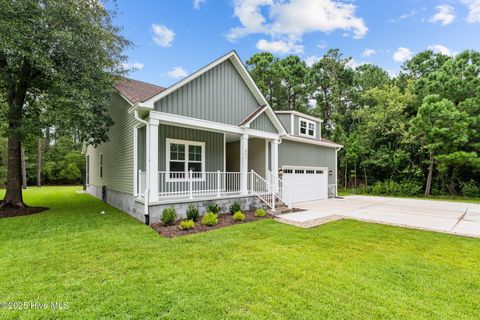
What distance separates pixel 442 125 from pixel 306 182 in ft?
32.3

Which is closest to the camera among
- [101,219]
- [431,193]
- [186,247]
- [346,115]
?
[186,247]

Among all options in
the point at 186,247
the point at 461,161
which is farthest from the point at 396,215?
the point at 461,161

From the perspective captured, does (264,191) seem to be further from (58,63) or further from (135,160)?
(58,63)

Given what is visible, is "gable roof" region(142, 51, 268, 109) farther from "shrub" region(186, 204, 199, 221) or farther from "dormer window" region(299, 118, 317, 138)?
"dormer window" region(299, 118, 317, 138)

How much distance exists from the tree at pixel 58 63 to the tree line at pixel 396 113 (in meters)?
18.0

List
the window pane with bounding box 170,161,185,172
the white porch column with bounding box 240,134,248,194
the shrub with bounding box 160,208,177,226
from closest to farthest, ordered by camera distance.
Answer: the shrub with bounding box 160,208,177,226, the window pane with bounding box 170,161,185,172, the white porch column with bounding box 240,134,248,194

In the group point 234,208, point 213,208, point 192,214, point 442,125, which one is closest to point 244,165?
point 234,208

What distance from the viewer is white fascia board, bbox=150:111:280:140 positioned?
7833mm

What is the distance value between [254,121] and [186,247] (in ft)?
21.4

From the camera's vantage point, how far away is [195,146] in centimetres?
1013

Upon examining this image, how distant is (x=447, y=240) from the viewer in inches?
245

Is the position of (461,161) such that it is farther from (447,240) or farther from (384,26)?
(447,240)

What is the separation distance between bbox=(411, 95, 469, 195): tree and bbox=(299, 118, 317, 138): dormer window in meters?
7.15

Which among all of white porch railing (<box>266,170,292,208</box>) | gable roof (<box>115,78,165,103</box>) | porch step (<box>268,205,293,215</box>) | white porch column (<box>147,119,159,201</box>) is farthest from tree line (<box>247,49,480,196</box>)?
white porch column (<box>147,119,159,201</box>)
